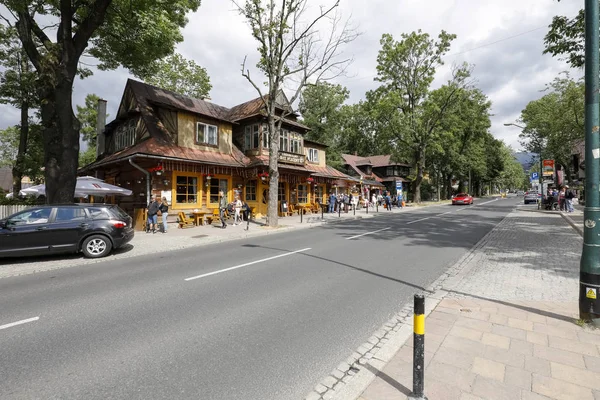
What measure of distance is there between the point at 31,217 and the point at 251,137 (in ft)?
48.3

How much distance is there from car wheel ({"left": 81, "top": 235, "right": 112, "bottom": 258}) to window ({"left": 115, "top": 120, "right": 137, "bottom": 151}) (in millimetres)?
11344

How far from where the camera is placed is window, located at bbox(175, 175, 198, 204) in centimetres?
1734

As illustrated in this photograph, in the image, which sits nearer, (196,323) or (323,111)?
(196,323)

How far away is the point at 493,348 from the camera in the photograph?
3.41 meters

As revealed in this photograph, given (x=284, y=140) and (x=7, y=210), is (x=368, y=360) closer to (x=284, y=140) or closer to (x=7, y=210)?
(x=284, y=140)

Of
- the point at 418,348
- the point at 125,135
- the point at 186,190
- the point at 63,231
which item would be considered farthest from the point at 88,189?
the point at 418,348

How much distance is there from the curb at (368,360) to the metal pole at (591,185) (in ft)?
6.04

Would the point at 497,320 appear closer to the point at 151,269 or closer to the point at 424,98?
the point at 151,269

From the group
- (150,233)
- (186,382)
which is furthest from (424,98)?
(186,382)

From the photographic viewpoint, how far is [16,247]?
846 cm

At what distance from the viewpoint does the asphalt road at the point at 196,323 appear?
297cm

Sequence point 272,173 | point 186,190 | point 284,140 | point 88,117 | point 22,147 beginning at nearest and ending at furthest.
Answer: point 272,173, point 186,190, point 284,140, point 22,147, point 88,117

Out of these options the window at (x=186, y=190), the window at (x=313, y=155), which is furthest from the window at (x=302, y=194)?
the window at (x=186, y=190)

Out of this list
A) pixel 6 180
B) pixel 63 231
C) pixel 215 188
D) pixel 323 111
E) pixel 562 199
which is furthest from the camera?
pixel 6 180
